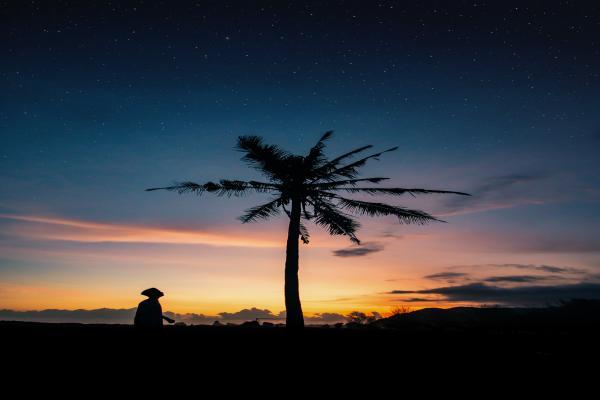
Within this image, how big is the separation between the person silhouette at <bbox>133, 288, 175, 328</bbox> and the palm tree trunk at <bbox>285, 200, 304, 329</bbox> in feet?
15.7

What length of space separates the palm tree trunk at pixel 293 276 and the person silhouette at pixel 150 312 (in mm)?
4778

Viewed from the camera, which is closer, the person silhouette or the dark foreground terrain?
the dark foreground terrain

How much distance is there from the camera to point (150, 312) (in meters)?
11.0

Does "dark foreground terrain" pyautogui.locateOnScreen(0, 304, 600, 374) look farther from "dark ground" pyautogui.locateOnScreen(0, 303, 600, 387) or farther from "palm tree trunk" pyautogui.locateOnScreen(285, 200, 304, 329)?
"palm tree trunk" pyautogui.locateOnScreen(285, 200, 304, 329)

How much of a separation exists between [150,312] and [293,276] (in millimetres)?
5555

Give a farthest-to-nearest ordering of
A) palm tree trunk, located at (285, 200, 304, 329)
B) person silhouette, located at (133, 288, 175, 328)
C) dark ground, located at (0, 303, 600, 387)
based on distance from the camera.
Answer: palm tree trunk, located at (285, 200, 304, 329)
person silhouette, located at (133, 288, 175, 328)
dark ground, located at (0, 303, 600, 387)

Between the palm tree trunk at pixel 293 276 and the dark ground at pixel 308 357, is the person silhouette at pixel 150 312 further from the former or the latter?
the palm tree trunk at pixel 293 276

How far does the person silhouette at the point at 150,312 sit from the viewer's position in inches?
431

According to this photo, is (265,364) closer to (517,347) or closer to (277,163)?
(517,347)

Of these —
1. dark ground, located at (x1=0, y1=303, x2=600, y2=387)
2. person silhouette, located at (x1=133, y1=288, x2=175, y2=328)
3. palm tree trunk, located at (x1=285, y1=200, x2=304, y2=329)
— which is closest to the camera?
dark ground, located at (x1=0, y1=303, x2=600, y2=387)

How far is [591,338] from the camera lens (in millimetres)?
10312

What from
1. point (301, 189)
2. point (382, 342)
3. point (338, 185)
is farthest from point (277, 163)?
point (382, 342)

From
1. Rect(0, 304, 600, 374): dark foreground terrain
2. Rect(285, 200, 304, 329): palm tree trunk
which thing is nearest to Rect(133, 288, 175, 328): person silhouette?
Rect(0, 304, 600, 374): dark foreground terrain

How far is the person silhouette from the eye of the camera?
35.9ft
